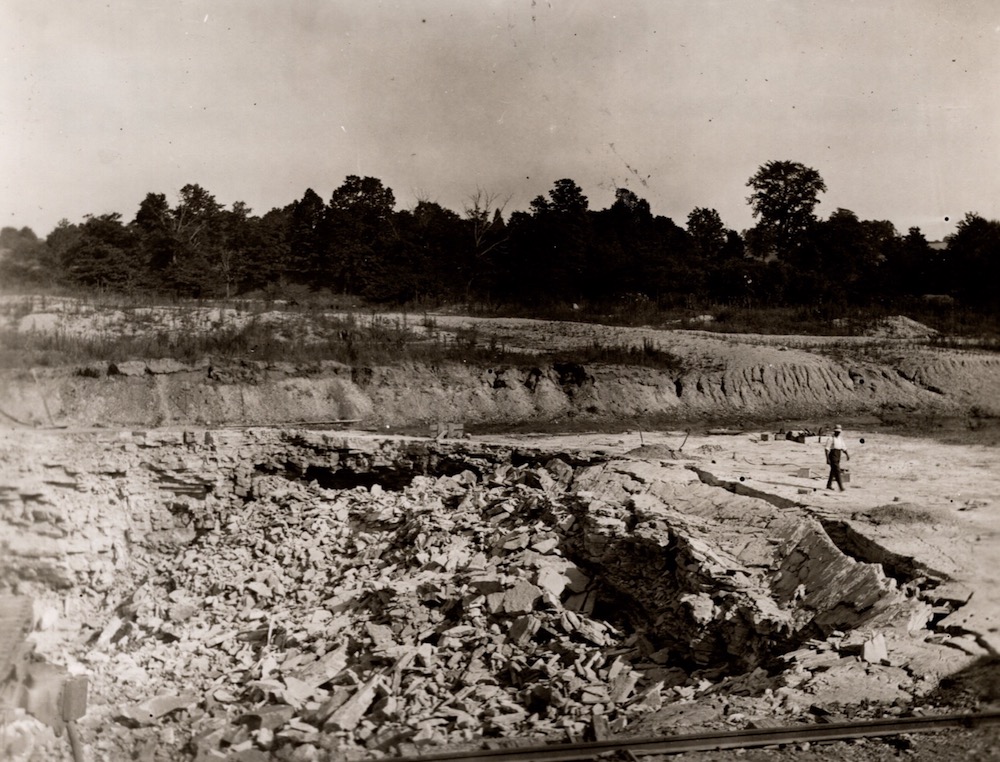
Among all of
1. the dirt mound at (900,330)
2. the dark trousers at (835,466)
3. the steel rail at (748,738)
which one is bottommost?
the steel rail at (748,738)

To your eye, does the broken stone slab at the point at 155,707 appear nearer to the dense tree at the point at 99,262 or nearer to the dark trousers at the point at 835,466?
the dark trousers at the point at 835,466

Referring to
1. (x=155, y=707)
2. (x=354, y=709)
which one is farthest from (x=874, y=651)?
(x=155, y=707)

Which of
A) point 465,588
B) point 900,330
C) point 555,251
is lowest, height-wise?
point 465,588

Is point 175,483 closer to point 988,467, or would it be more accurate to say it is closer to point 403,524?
point 403,524

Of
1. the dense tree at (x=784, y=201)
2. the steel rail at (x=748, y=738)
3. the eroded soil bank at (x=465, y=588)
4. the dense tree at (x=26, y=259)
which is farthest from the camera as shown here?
the dense tree at (x=784, y=201)

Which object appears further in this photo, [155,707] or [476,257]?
[476,257]

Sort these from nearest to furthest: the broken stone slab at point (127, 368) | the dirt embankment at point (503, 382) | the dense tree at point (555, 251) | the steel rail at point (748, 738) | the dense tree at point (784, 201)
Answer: the steel rail at point (748, 738) < the dirt embankment at point (503, 382) < the broken stone slab at point (127, 368) < the dense tree at point (555, 251) < the dense tree at point (784, 201)

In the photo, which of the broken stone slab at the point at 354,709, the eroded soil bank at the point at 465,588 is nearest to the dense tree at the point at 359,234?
the eroded soil bank at the point at 465,588

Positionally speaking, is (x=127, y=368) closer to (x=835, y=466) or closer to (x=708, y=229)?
(x=835, y=466)
